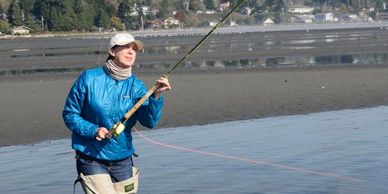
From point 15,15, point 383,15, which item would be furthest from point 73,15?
point 383,15

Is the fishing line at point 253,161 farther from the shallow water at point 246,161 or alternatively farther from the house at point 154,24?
the house at point 154,24

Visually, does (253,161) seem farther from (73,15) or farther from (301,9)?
(301,9)

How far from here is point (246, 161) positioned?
37.9 ft

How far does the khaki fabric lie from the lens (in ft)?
21.8

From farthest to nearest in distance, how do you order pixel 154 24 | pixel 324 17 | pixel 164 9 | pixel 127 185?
pixel 324 17
pixel 164 9
pixel 154 24
pixel 127 185

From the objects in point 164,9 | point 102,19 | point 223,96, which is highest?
point 223,96

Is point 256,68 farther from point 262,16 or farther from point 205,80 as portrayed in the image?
point 262,16

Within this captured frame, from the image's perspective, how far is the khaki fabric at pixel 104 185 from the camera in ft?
21.8

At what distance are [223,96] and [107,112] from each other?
14.1m

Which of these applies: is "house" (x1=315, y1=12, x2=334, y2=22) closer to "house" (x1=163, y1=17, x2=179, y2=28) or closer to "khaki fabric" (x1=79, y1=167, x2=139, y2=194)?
"house" (x1=163, y1=17, x2=179, y2=28)

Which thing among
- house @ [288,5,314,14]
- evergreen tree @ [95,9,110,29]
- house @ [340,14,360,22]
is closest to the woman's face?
evergreen tree @ [95,9,110,29]

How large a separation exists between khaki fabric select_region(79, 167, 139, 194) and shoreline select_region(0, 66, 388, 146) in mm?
7934

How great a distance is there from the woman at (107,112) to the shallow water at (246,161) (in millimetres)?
3132

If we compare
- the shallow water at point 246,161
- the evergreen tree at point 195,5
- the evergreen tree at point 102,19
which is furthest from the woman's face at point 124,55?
the evergreen tree at point 195,5
